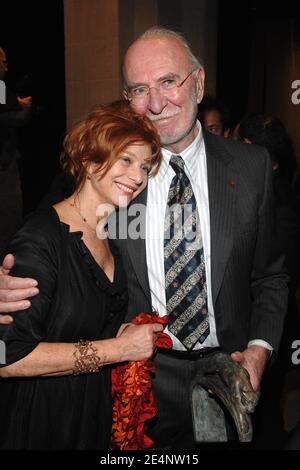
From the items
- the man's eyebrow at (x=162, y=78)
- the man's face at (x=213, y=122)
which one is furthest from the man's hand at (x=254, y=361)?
the man's face at (x=213, y=122)

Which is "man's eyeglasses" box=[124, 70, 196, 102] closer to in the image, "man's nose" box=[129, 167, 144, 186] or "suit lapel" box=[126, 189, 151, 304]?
"man's nose" box=[129, 167, 144, 186]

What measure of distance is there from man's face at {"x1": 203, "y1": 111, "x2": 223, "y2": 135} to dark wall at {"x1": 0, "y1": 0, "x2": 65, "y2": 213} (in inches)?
129

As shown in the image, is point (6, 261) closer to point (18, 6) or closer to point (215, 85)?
point (215, 85)

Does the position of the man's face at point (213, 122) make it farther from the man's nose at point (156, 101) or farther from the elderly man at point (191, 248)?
the man's nose at point (156, 101)

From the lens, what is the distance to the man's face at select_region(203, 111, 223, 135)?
4.14 m

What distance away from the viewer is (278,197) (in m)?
3.04

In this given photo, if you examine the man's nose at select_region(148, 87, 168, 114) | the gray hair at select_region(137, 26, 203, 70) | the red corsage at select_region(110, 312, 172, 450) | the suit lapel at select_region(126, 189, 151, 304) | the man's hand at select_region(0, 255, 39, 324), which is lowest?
the red corsage at select_region(110, 312, 172, 450)

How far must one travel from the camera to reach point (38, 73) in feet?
23.2

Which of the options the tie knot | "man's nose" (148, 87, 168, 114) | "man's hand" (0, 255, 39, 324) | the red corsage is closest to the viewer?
"man's hand" (0, 255, 39, 324)

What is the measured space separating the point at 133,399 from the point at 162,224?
67 cm

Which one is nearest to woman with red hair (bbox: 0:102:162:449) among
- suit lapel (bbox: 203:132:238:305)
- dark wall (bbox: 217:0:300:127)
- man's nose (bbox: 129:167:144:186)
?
man's nose (bbox: 129:167:144:186)

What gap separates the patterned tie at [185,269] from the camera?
80.5 inches

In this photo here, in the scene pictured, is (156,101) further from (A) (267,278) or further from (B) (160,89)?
(A) (267,278)

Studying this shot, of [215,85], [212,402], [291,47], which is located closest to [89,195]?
[212,402]
